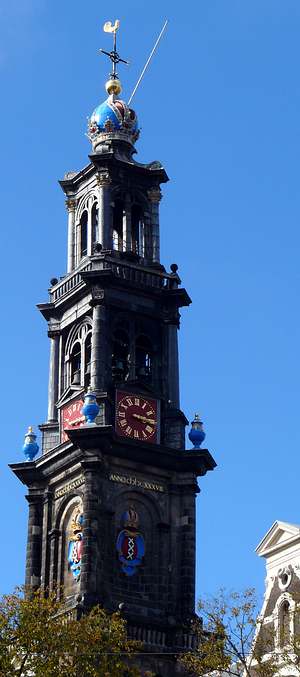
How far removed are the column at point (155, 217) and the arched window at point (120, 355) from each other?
595 centimetres

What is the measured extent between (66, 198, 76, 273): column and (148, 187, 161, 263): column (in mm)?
4476

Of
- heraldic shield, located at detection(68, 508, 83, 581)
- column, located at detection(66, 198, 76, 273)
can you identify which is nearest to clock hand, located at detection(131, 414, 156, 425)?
heraldic shield, located at detection(68, 508, 83, 581)

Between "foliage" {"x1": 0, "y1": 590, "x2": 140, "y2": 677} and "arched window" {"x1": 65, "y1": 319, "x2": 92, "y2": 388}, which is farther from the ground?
"arched window" {"x1": 65, "y1": 319, "x2": 92, "y2": 388}

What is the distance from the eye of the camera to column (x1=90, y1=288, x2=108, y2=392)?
10238 centimetres

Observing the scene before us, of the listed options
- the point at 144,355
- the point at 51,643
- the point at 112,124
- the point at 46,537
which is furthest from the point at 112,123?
the point at 51,643

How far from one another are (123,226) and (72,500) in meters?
17.1

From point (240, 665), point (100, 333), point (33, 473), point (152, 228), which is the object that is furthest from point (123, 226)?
point (240, 665)

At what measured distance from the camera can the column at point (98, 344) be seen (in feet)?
336

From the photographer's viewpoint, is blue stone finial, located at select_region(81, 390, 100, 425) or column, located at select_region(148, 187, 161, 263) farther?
column, located at select_region(148, 187, 161, 263)

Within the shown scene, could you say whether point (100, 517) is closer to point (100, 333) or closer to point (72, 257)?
point (100, 333)

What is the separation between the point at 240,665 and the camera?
71250 millimetres

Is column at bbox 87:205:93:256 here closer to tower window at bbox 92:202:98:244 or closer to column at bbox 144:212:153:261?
tower window at bbox 92:202:98:244

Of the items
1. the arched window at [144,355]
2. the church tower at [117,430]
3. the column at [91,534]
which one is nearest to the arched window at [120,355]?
the church tower at [117,430]

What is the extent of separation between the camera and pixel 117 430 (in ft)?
334
